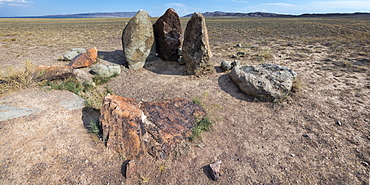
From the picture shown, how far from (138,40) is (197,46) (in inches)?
108

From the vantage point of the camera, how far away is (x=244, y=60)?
9.07 m

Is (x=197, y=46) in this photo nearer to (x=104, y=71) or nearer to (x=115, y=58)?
(x=104, y=71)

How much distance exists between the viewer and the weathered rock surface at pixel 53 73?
6082mm

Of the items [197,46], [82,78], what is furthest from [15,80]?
[197,46]

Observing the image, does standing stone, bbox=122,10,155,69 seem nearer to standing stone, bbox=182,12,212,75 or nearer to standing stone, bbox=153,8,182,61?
standing stone, bbox=153,8,182,61

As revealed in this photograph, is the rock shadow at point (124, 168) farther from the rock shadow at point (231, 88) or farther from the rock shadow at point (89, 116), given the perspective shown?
the rock shadow at point (231, 88)

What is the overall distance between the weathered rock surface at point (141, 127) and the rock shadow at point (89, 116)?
0.55 m

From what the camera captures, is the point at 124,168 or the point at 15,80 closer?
the point at 124,168

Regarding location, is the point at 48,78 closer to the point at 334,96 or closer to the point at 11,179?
the point at 11,179

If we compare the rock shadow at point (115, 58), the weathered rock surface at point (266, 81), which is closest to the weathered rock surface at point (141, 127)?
the weathered rock surface at point (266, 81)

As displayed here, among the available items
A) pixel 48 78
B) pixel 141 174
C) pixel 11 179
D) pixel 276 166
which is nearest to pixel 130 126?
pixel 141 174

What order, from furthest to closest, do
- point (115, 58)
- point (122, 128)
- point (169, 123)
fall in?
point (115, 58) → point (169, 123) → point (122, 128)

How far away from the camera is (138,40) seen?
319 inches

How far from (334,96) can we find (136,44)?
7.50 meters
